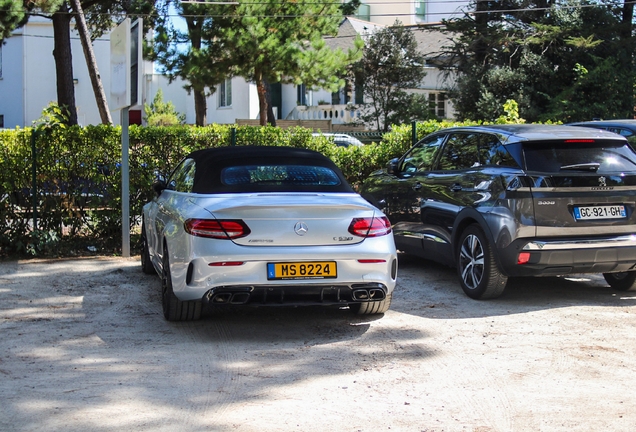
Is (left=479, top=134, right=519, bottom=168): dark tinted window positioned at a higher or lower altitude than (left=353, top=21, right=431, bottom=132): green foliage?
lower

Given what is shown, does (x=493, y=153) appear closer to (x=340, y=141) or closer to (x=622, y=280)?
(x=622, y=280)

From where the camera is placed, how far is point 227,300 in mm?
6633

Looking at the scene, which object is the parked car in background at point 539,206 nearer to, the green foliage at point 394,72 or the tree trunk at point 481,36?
the tree trunk at point 481,36

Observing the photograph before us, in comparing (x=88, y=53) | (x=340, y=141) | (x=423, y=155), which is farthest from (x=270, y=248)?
(x=88, y=53)

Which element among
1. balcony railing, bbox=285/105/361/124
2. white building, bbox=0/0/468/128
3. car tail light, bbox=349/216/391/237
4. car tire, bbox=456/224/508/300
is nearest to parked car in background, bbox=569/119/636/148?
car tire, bbox=456/224/508/300

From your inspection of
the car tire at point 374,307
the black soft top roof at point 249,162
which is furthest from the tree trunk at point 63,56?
the car tire at point 374,307

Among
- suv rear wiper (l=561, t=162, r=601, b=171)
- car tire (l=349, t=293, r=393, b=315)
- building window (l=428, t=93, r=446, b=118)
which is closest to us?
car tire (l=349, t=293, r=393, b=315)

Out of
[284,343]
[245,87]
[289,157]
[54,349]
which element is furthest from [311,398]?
[245,87]

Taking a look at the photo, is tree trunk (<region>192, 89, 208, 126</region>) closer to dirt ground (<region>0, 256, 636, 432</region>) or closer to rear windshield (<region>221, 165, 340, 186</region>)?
dirt ground (<region>0, 256, 636, 432</region>)

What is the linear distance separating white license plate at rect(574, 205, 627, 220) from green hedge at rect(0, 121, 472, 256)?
5766 mm

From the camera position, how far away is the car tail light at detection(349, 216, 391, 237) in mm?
6812

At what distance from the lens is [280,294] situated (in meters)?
6.59

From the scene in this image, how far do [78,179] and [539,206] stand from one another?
650 centimetres

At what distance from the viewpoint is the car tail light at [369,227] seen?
22.4 ft
